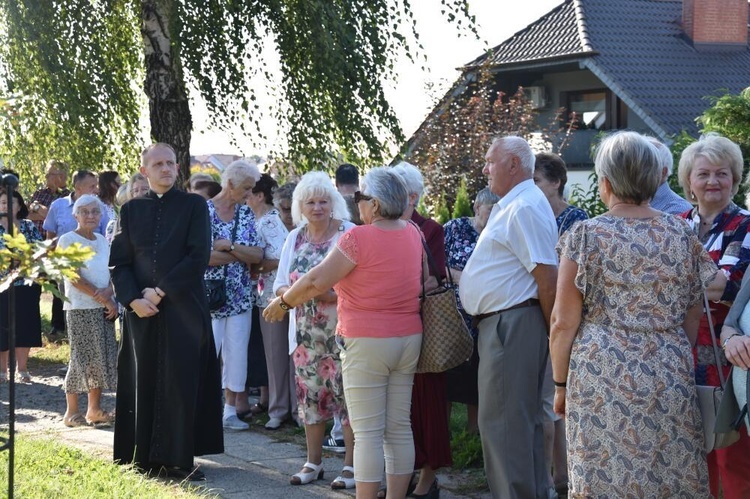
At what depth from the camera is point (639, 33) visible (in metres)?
33.1

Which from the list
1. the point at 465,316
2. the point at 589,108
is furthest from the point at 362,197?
the point at 589,108

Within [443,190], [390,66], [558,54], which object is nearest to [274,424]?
[390,66]

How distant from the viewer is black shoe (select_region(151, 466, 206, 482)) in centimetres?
707

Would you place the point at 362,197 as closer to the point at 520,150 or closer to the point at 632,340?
the point at 520,150

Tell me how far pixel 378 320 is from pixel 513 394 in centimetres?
85

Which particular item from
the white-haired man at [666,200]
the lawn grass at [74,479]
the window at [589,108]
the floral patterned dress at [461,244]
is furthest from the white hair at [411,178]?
the window at [589,108]

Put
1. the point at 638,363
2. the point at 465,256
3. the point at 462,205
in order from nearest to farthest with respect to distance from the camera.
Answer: the point at 638,363 → the point at 465,256 → the point at 462,205

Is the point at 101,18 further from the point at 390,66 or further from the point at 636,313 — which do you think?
the point at 636,313

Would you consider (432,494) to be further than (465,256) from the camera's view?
No

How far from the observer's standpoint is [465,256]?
7.30 metres

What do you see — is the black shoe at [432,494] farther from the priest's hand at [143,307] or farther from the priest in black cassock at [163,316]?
the priest's hand at [143,307]

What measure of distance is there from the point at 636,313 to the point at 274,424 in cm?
476

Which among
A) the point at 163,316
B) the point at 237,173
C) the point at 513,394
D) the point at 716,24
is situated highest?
the point at 716,24

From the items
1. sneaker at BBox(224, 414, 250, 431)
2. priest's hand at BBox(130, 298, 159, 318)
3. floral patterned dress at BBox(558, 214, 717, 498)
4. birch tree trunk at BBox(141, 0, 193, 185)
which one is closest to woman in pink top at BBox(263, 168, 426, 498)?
priest's hand at BBox(130, 298, 159, 318)
